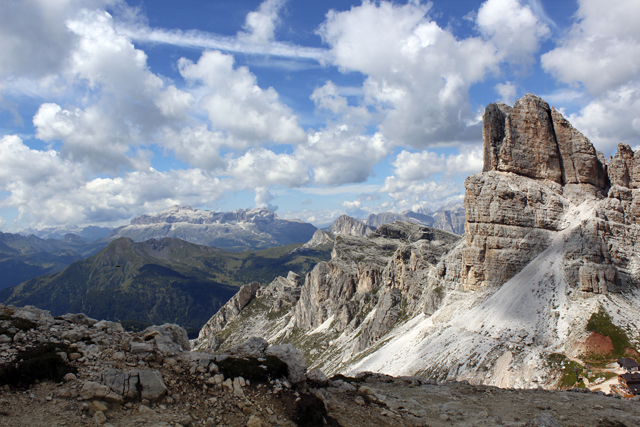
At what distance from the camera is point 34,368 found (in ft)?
59.2

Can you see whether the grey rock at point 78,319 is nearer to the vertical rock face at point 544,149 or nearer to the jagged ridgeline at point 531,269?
the jagged ridgeline at point 531,269

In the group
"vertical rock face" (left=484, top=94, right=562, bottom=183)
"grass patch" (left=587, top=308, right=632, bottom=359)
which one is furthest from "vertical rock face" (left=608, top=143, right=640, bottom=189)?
"grass patch" (left=587, top=308, right=632, bottom=359)

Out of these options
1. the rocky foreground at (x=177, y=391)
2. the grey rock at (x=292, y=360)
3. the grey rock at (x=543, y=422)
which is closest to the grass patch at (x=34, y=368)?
the rocky foreground at (x=177, y=391)

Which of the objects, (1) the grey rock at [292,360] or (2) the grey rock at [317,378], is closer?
(1) the grey rock at [292,360]

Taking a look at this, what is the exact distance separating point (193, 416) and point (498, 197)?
113516mm

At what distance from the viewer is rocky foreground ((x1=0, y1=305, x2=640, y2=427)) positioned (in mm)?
16947

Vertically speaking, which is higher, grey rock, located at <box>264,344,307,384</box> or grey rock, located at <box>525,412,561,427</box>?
grey rock, located at <box>264,344,307,384</box>

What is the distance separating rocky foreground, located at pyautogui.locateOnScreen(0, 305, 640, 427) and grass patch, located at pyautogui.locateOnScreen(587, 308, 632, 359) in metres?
47.8

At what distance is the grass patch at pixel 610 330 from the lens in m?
66.2

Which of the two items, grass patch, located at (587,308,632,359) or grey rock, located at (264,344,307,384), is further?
grass patch, located at (587,308,632,359)

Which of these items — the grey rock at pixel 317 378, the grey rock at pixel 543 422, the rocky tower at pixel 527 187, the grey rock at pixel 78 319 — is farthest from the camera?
the rocky tower at pixel 527 187

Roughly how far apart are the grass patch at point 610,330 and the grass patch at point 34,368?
86.4m

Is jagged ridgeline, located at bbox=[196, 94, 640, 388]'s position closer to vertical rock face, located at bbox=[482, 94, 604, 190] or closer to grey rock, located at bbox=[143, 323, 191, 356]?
vertical rock face, located at bbox=[482, 94, 604, 190]

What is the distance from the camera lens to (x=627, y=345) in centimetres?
6656
